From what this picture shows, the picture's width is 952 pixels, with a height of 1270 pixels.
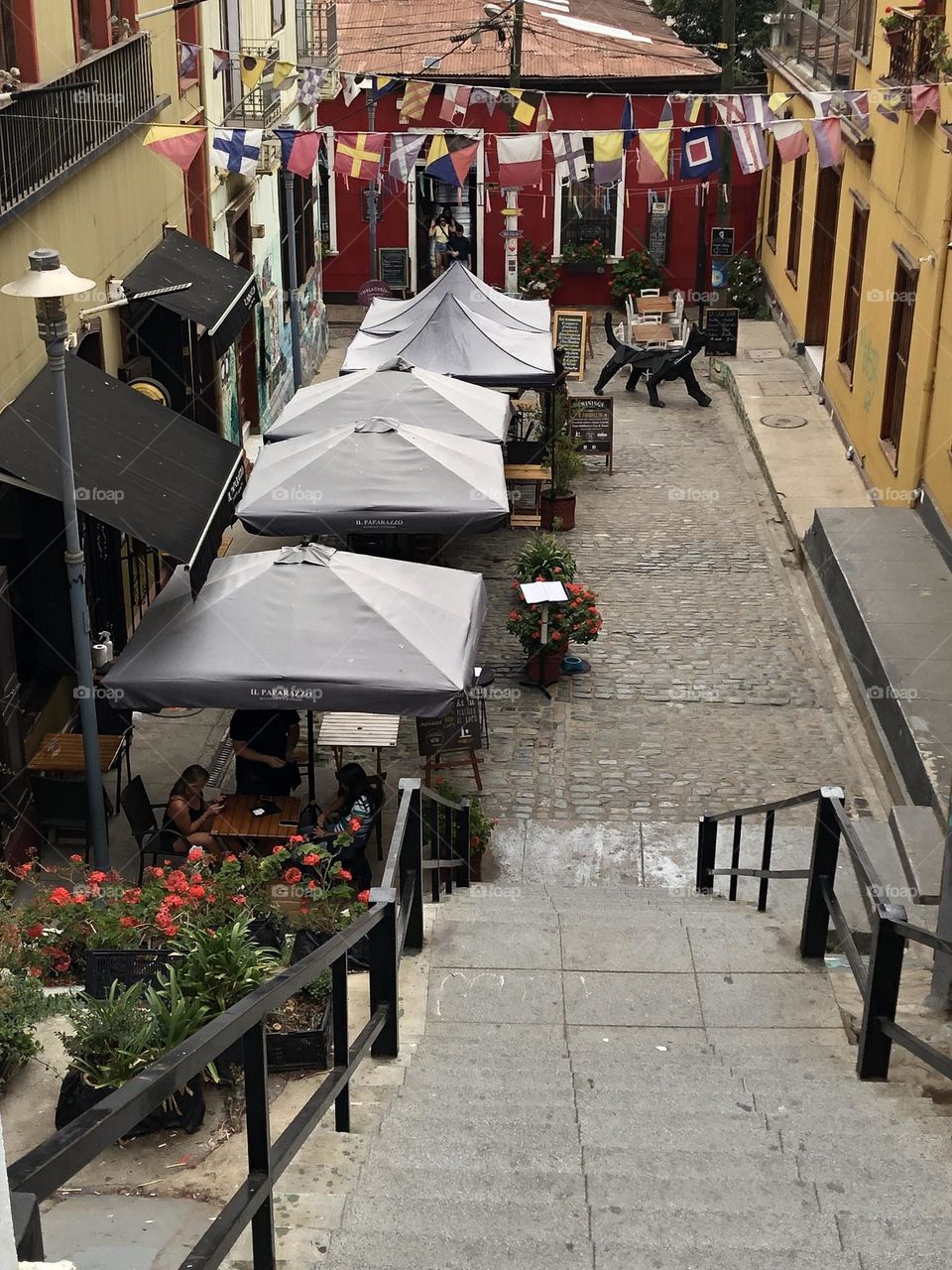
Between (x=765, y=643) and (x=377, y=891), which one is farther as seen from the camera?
(x=765, y=643)

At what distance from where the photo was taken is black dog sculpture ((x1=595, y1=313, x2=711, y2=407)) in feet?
72.7

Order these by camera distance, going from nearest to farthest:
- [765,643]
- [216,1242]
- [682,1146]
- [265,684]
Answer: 1. [216,1242]
2. [682,1146]
3. [265,684]
4. [765,643]

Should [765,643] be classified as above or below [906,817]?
below

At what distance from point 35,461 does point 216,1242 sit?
7.03m

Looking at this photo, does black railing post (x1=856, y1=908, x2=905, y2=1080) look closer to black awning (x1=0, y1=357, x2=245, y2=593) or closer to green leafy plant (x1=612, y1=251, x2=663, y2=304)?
black awning (x1=0, y1=357, x2=245, y2=593)

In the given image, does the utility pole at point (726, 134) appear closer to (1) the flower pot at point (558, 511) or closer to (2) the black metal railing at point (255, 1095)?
(1) the flower pot at point (558, 511)

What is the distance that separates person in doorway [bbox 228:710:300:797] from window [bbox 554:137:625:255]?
2060cm

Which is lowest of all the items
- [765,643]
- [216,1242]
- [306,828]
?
[765,643]

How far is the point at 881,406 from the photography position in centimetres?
1719

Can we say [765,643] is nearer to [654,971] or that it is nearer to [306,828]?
[306,828]

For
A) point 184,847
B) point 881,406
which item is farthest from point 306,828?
point 881,406

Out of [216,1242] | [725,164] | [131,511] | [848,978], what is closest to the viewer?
[216,1242]

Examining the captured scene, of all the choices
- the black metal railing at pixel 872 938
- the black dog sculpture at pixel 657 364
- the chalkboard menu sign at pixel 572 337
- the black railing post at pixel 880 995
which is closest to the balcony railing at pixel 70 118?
the black metal railing at pixel 872 938

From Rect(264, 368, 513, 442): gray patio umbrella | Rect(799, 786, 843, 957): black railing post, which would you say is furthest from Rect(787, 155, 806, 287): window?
Rect(799, 786, 843, 957): black railing post
